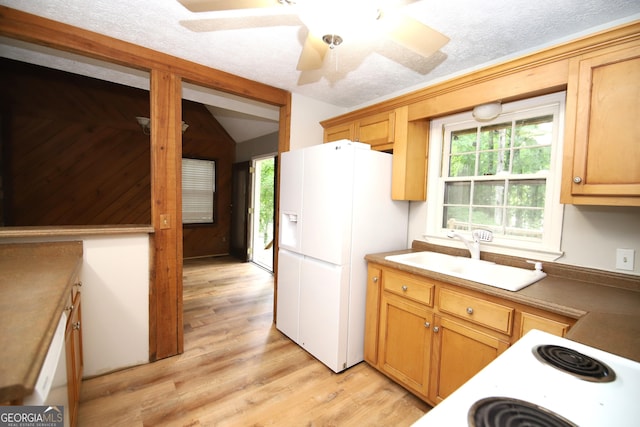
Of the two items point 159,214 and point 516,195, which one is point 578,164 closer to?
point 516,195

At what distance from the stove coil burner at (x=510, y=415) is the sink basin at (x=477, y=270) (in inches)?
37.1

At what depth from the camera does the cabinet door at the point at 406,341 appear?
70.8 inches

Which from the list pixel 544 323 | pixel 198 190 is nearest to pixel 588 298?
pixel 544 323

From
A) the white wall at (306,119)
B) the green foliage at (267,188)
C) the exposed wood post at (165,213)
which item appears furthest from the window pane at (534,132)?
the green foliage at (267,188)

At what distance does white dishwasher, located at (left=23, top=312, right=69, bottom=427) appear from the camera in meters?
0.74

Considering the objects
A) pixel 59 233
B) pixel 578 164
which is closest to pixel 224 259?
pixel 59 233

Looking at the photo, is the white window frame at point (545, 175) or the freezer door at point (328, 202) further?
the freezer door at point (328, 202)

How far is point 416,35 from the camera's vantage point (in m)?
1.30

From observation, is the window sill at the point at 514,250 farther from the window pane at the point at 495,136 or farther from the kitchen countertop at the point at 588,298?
the window pane at the point at 495,136

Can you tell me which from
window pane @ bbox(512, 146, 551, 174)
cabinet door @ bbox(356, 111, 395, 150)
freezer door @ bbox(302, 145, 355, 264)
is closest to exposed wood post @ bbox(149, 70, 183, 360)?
freezer door @ bbox(302, 145, 355, 264)

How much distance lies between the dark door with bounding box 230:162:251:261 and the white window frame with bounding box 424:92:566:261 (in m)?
3.75

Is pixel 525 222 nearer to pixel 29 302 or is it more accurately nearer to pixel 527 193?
pixel 527 193

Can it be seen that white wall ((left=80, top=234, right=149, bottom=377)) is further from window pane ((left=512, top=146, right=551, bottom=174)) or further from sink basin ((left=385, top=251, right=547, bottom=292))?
window pane ((left=512, top=146, right=551, bottom=174))

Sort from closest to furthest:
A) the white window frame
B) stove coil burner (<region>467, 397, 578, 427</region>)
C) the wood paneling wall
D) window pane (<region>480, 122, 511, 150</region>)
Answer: stove coil burner (<region>467, 397, 578, 427</region>)
the white window frame
window pane (<region>480, 122, 511, 150</region>)
the wood paneling wall
